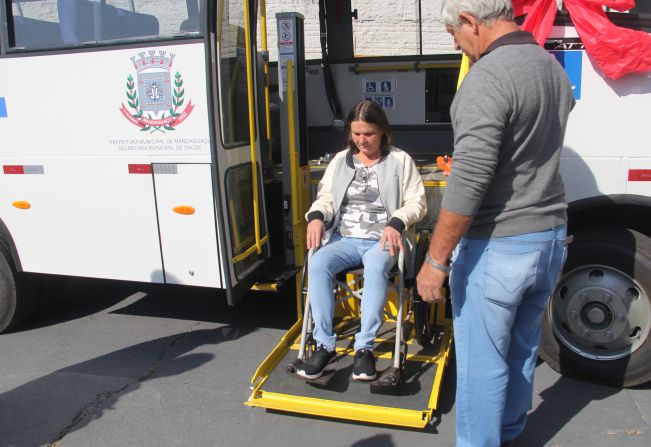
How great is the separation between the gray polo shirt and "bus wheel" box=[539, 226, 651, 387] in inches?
46.6

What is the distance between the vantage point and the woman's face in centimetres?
341

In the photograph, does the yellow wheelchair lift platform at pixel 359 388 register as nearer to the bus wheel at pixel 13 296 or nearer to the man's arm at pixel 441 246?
the man's arm at pixel 441 246

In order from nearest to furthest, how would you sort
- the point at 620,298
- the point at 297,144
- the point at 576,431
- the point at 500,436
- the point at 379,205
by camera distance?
the point at 500,436
the point at 576,431
the point at 620,298
the point at 379,205
the point at 297,144

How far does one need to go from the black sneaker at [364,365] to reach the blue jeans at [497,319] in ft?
2.06

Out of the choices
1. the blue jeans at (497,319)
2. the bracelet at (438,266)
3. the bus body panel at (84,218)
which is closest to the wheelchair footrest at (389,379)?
the blue jeans at (497,319)

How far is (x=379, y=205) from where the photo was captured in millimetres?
3486

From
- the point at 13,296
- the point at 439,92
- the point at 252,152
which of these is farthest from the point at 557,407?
the point at 13,296

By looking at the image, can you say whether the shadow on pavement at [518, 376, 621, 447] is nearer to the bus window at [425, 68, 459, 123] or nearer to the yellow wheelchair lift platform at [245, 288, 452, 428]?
the yellow wheelchair lift platform at [245, 288, 452, 428]

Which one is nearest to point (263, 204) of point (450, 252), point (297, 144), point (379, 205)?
point (297, 144)

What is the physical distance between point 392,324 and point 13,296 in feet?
8.85

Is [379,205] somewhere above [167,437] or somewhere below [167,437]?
above

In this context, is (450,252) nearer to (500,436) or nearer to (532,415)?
(500,436)

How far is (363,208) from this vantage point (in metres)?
3.50

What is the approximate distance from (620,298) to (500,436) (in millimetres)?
1237
